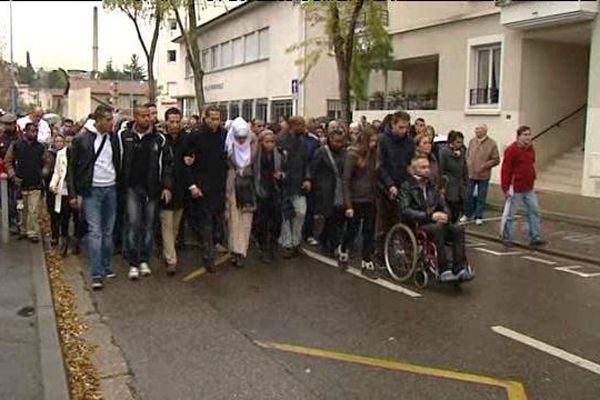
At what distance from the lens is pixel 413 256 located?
806 centimetres

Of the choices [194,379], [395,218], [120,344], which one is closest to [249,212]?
[395,218]

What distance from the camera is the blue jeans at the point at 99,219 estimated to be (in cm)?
795

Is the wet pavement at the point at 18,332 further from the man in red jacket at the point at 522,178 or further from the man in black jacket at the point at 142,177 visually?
the man in red jacket at the point at 522,178

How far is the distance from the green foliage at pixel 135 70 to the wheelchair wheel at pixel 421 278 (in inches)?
1154

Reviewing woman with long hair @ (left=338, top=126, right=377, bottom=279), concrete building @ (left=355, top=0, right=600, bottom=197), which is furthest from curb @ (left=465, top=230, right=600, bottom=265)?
concrete building @ (left=355, top=0, right=600, bottom=197)

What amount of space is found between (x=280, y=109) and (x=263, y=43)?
3760 millimetres

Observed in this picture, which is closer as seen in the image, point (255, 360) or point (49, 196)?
point (255, 360)

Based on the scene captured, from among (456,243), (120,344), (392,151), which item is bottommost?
(120,344)

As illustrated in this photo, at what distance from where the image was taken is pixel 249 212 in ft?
30.1

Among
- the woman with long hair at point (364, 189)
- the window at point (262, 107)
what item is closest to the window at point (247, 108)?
the window at point (262, 107)

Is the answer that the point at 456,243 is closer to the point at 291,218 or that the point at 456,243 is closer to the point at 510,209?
the point at 291,218

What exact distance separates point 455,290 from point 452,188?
3356 millimetres

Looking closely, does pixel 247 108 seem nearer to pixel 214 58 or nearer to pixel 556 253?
pixel 214 58

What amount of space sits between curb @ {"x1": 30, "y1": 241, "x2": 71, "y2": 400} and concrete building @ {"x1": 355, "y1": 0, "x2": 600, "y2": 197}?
12303 mm
